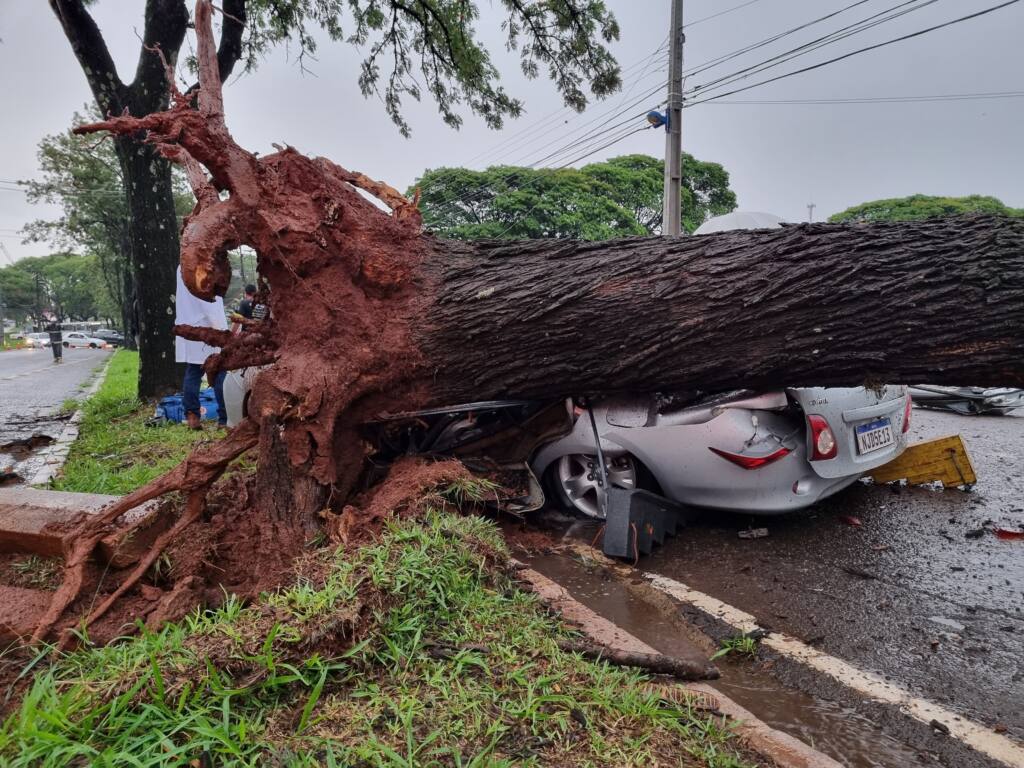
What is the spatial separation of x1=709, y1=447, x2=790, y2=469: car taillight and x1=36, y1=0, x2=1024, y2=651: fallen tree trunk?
44cm

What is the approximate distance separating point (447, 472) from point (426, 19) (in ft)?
29.3

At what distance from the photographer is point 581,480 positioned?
385cm

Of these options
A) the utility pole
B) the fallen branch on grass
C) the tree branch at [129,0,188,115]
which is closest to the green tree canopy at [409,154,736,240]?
the utility pole

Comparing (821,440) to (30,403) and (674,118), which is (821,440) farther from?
(30,403)

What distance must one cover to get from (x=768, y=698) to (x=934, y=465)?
3064 millimetres

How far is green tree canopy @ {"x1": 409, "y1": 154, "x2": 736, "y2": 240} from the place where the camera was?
2889 cm

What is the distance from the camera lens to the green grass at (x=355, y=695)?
1604mm

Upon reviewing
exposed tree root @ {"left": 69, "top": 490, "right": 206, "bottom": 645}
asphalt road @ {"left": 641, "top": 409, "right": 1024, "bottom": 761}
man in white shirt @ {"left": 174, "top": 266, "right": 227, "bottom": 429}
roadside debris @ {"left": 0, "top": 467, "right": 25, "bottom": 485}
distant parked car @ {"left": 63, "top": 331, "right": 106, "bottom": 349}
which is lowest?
distant parked car @ {"left": 63, "top": 331, "right": 106, "bottom": 349}

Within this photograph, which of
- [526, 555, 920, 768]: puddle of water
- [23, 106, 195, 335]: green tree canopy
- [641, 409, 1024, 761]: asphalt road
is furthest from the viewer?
[23, 106, 195, 335]: green tree canopy

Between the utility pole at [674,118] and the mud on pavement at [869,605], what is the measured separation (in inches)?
357

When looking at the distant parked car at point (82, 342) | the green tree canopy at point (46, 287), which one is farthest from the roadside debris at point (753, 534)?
the green tree canopy at point (46, 287)

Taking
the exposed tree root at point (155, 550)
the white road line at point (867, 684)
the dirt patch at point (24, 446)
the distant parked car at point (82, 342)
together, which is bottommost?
the distant parked car at point (82, 342)

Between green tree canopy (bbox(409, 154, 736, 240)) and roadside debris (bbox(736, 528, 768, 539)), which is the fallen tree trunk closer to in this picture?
roadside debris (bbox(736, 528, 768, 539))

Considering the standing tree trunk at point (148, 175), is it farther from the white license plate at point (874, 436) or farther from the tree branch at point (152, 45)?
the white license plate at point (874, 436)
